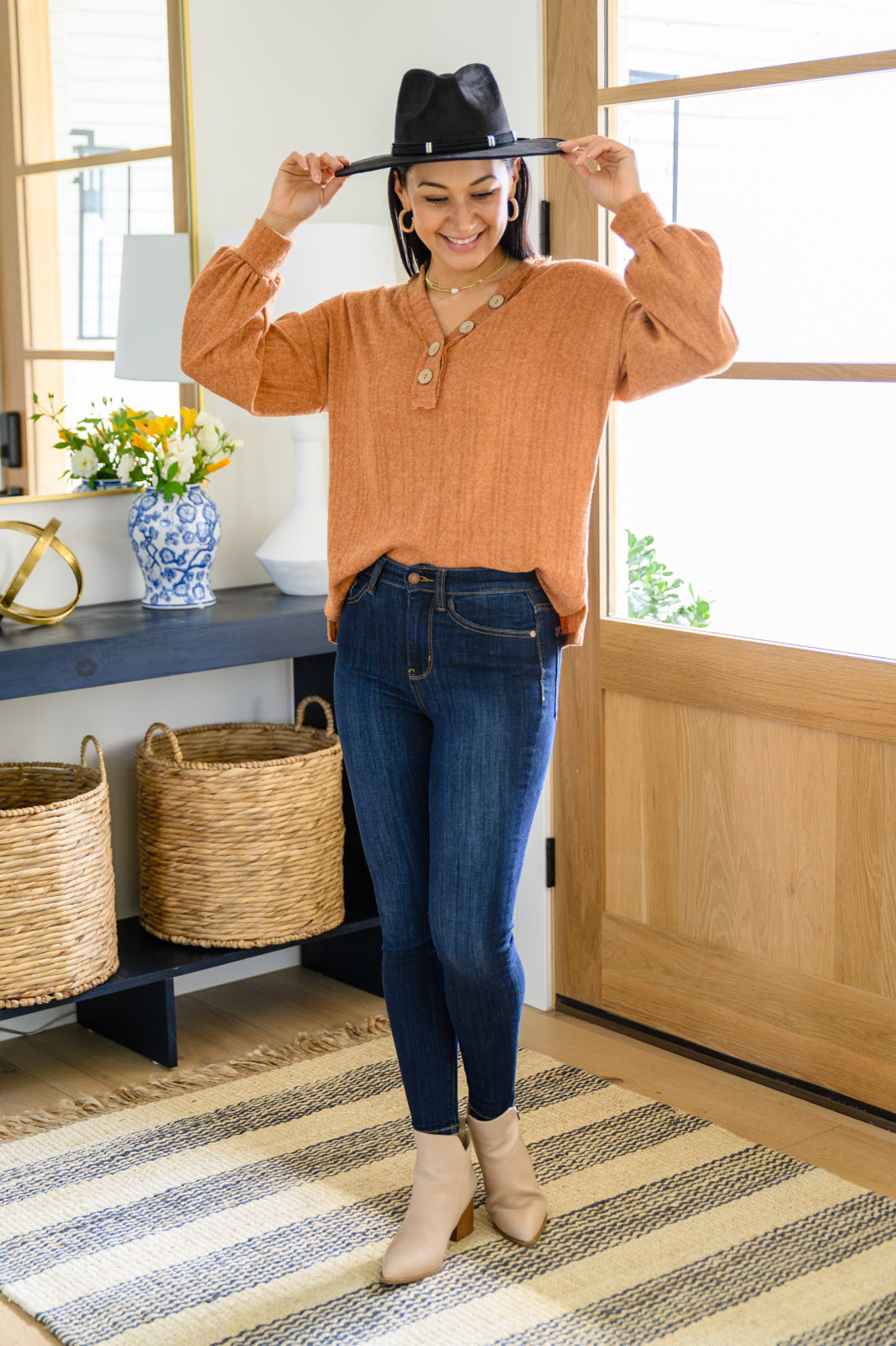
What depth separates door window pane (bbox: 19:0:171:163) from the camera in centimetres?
259

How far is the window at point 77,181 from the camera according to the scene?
258 centimetres

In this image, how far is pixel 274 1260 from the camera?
6.53 feet

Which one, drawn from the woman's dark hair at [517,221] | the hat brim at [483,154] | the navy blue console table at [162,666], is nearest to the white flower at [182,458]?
the navy blue console table at [162,666]

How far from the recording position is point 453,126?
67.7 inches

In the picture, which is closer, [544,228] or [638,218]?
[638,218]

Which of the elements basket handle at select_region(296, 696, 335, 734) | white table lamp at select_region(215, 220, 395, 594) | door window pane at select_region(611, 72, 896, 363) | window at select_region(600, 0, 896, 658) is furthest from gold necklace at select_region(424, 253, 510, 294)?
basket handle at select_region(296, 696, 335, 734)

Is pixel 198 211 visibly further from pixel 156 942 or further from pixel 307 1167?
pixel 307 1167

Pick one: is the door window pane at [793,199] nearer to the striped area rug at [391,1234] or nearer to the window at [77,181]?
the window at [77,181]

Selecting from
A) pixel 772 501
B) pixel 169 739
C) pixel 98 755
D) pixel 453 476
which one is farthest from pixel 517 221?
pixel 169 739

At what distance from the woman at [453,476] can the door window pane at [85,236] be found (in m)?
0.86

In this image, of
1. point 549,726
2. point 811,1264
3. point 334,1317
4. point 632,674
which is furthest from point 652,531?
point 334,1317

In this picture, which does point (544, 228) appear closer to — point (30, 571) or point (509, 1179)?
point (30, 571)

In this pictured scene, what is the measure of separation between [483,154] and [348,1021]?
1715 mm

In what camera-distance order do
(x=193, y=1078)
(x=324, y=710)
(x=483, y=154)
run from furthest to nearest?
1. (x=324, y=710)
2. (x=193, y=1078)
3. (x=483, y=154)
